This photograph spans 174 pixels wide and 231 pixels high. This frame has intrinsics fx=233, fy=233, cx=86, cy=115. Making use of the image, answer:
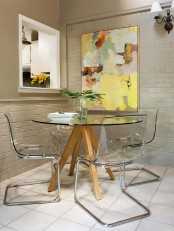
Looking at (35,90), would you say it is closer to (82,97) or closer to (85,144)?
(82,97)

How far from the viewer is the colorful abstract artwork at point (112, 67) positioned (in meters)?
3.44

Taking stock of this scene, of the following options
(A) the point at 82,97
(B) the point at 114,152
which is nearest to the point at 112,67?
(A) the point at 82,97

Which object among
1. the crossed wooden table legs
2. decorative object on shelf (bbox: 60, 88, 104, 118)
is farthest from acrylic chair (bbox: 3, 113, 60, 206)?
decorative object on shelf (bbox: 60, 88, 104, 118)

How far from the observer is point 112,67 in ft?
11.7

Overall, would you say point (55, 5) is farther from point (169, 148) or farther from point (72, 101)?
point (169, 148)

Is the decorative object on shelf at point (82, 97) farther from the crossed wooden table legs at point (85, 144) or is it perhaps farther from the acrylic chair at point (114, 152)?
the acrylic chair at point (114, 152)

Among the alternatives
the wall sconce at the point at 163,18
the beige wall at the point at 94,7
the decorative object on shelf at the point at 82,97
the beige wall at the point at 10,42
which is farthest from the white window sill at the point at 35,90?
the wall sconce at the point at 163,18

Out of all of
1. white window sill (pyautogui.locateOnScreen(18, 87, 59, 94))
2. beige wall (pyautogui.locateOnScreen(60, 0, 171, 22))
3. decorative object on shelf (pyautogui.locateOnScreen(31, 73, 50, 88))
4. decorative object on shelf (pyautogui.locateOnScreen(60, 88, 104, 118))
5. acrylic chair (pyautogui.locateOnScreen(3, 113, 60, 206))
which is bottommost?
acrylic chair (pyautogui.locateOnScreen(3, 113, 60, 206))

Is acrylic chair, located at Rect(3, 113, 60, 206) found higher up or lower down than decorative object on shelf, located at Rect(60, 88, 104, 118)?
lower down

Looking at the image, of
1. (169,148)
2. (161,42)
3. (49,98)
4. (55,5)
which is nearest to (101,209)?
(169,148)

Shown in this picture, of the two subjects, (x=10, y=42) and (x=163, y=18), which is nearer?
(x=10, y=42)

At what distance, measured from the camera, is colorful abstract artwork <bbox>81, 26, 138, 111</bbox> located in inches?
136

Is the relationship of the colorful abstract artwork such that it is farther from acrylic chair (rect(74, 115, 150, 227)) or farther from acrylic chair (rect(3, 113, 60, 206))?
acrylic chair (rect(3, 113, 60, 206))

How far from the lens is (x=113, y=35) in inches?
139
